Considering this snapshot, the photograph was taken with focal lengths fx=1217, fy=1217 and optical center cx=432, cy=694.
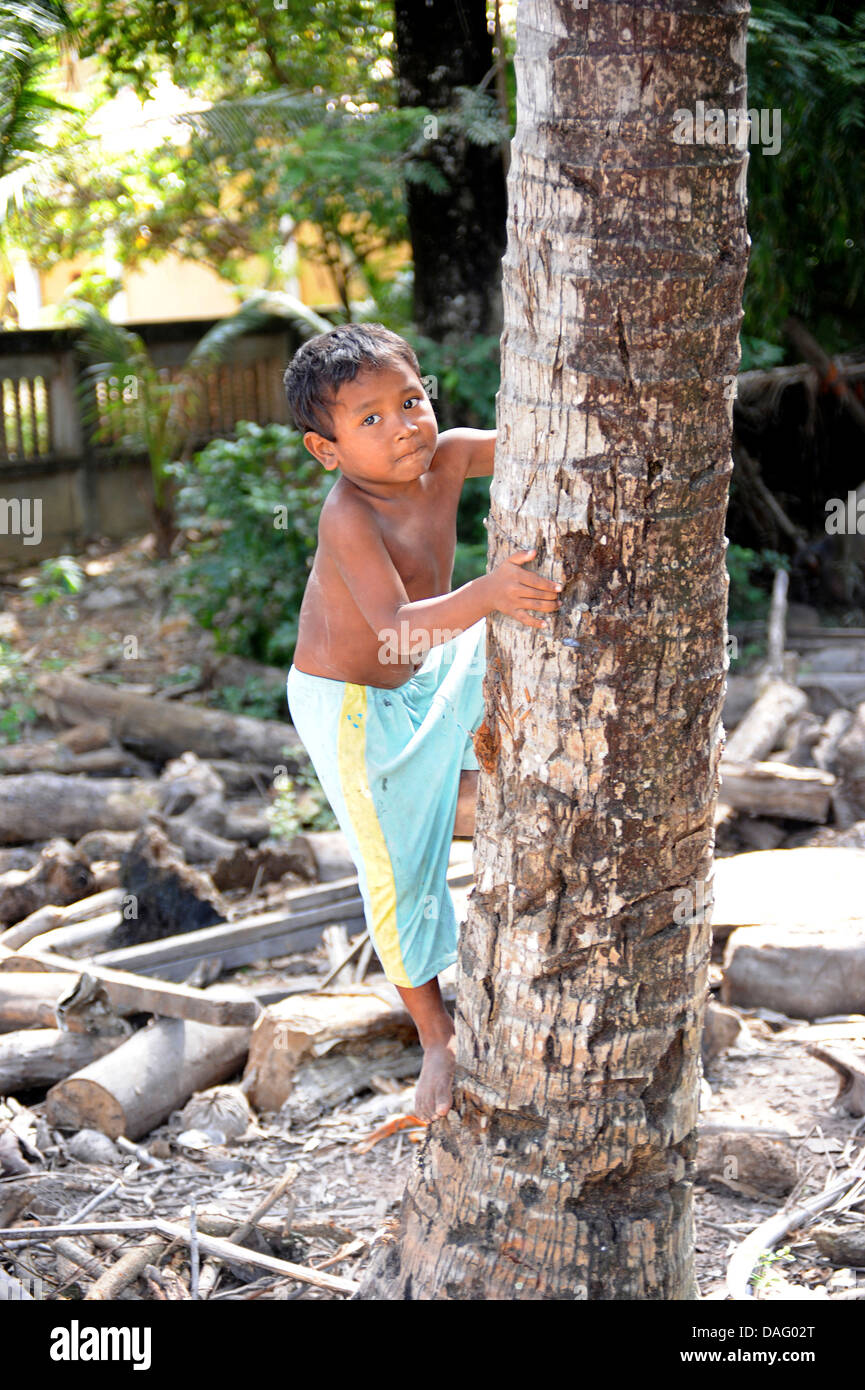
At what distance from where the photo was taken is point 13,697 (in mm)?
7777

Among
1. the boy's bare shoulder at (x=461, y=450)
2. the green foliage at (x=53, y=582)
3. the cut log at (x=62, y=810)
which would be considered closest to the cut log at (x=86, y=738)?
the cut log at (x=62, y=810)

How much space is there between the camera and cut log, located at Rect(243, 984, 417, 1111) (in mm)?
3840

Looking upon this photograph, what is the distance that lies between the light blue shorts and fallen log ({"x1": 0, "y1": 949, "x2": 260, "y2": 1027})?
4.64ft

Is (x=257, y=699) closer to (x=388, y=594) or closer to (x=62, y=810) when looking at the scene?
(x=62, y=810)

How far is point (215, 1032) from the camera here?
13.3 feet

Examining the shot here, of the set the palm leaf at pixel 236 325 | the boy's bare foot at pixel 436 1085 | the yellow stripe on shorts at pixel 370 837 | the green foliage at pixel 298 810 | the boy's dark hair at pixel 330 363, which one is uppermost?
the palm leaf at pixel 236 325

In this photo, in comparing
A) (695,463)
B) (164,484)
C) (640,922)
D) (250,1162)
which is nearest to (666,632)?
(695,463)

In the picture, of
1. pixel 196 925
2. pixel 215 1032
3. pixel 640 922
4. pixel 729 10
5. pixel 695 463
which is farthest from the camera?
pixel 196 925

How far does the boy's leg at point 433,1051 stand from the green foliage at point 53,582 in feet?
20.4

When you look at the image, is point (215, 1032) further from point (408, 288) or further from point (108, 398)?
point (108, 398)

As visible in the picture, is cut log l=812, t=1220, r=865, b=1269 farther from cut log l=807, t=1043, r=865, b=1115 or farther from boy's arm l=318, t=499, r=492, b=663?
boy's arm l=318, t=499, r=492, b=663

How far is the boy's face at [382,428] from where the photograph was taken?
2.45 m

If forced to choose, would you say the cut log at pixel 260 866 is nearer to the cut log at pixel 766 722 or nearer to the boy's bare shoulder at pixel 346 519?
the cut log at pixel 766 722

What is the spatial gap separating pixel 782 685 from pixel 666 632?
15.9 feet
